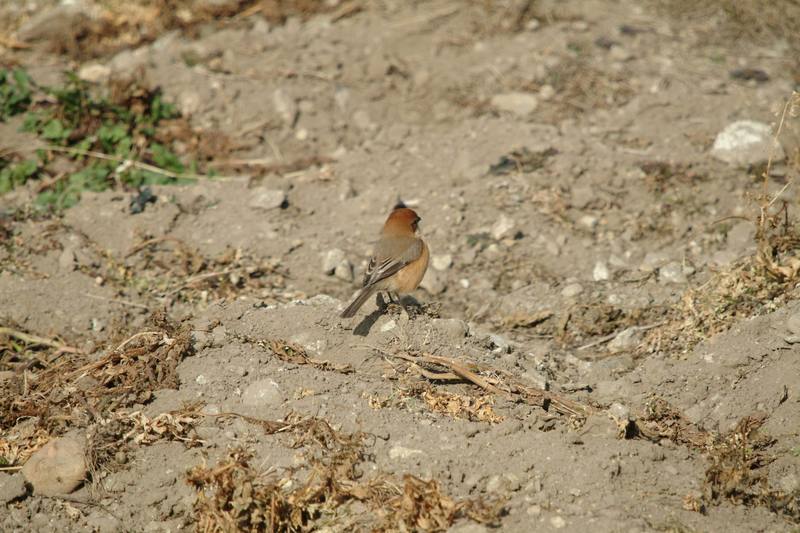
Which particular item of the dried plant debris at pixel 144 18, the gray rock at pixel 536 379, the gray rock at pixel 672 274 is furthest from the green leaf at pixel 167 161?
the gray rock at pixel 672 274

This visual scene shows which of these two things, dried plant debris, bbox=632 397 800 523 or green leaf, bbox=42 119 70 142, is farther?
green leaf, bbox=42 119 70 142

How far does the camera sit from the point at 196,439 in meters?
4.29

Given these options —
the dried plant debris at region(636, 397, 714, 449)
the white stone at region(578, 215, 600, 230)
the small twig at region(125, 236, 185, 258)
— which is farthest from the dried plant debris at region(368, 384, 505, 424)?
the small twig at region(125, 236, 185, 258)

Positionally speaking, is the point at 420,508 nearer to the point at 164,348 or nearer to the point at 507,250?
the point at 164,348

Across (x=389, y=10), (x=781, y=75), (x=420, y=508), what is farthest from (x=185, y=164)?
(x=781, y=75)

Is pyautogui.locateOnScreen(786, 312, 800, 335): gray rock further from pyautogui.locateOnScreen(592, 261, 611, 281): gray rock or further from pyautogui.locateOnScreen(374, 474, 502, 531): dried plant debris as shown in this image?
pyautogui.locateOnScreen(374, 474, 502, 531): dried plant debris

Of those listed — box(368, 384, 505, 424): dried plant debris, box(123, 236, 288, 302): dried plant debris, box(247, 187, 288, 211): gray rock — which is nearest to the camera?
box(368, 384, 505, 424): dried plant debris

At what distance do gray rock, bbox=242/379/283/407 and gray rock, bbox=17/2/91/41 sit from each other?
6291 millimetres

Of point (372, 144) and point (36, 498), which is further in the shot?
point (372, 144)

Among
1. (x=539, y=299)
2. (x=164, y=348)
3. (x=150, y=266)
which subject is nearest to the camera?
(x=164, y=348)

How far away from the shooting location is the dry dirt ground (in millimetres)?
4035

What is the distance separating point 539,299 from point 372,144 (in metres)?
2.67

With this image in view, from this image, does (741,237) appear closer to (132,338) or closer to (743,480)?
(743,480)

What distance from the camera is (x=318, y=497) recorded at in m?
3.92
